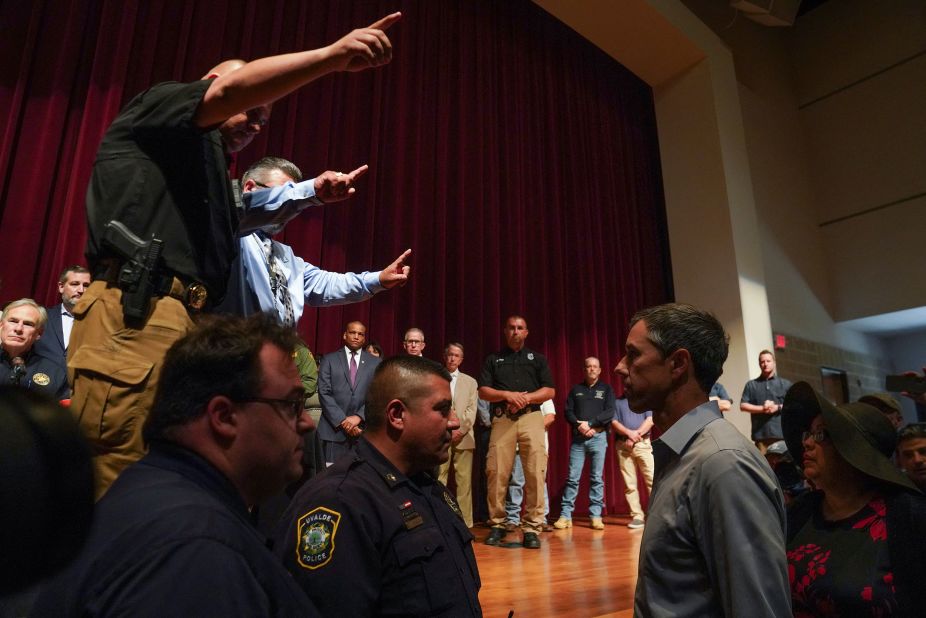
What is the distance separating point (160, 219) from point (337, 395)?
3.00 meters

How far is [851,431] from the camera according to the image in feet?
5.49

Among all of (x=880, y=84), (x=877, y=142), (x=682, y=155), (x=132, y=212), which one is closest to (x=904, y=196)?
(x=877, y=142)

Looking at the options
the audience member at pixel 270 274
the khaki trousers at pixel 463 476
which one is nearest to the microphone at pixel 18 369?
the audience member at pixel 270 274

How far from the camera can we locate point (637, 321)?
152 centimetres

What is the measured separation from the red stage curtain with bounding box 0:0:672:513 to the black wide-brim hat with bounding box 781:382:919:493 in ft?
11.5

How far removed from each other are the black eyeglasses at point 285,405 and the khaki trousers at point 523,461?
3.81m

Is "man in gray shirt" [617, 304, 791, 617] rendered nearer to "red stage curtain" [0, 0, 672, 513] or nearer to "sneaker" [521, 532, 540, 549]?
"sneaker" [521, 532, 540, 549]

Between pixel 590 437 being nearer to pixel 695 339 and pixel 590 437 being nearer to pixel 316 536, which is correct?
pixel 695 339

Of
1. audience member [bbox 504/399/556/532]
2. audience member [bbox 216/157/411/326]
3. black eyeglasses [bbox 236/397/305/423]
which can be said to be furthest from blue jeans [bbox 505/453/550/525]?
black eyeglasses [bbox 236/397/305/423]

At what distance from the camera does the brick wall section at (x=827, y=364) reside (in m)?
7.47

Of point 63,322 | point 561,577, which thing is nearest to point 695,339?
point 561,577

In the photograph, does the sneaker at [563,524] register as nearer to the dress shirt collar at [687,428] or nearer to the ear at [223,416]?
the dress shirt collar at [687,428]

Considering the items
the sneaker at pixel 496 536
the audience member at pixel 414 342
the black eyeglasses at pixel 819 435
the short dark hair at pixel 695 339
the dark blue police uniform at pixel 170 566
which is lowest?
the sneaker at pixel 496 536

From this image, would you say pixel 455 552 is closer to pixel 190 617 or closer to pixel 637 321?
pixel 637 321
